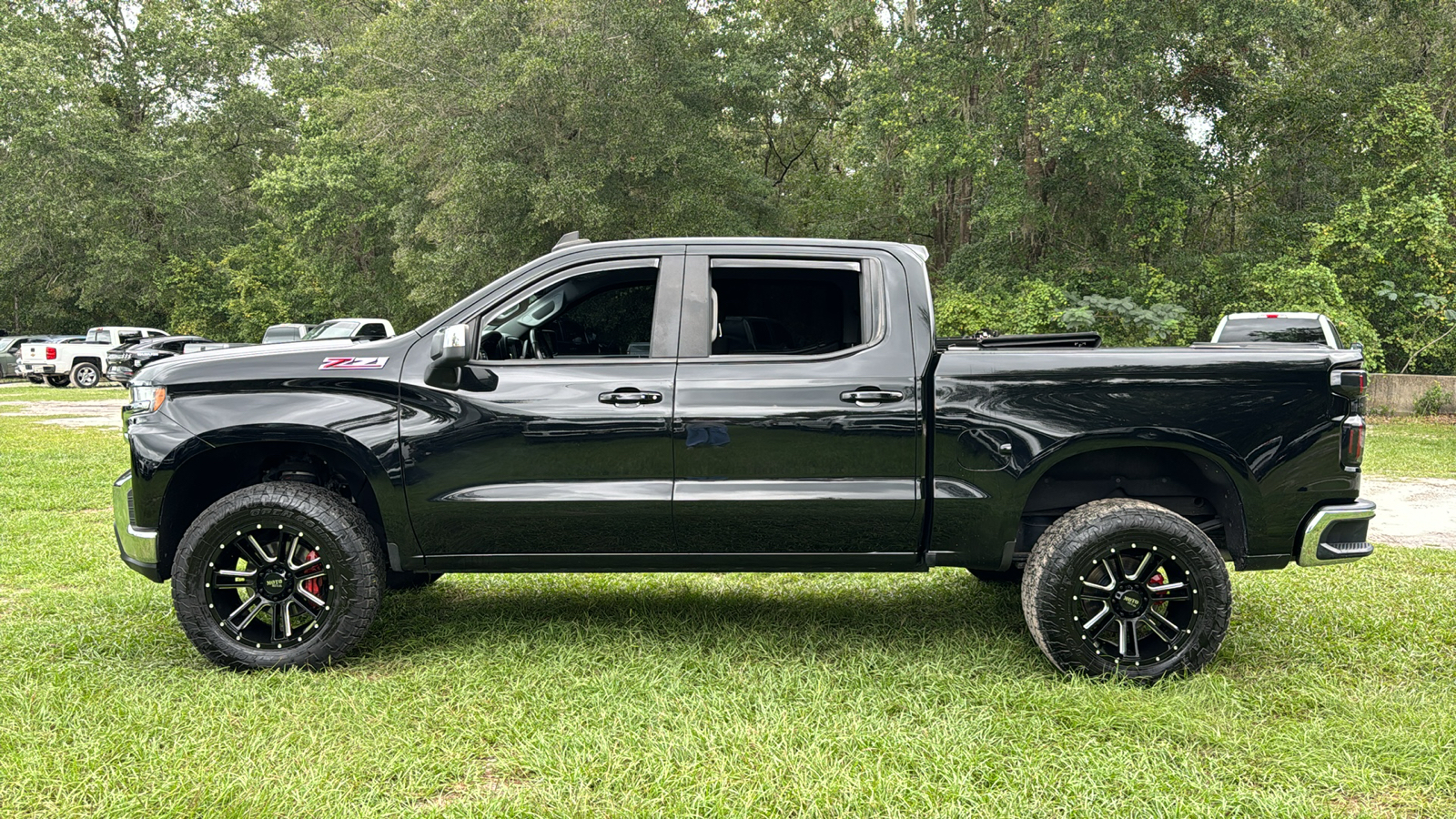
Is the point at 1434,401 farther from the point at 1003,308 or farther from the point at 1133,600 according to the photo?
the point at 1133,600

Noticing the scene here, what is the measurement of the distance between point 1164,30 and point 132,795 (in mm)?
20858

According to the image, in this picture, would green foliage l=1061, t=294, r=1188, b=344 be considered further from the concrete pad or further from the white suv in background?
the concrete pad

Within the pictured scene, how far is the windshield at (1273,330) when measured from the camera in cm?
1150

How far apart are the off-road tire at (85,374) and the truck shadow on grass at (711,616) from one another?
27.7 meters

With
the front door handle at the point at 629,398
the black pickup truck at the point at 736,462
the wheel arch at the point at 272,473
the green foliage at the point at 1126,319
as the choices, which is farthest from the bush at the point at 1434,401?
the wheel arch at the point at 272,473

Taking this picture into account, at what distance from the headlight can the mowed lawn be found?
1127 millimetres

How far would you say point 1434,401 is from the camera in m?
18.7

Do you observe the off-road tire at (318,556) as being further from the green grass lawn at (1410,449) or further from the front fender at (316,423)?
the green grass lawn at (1410,449)

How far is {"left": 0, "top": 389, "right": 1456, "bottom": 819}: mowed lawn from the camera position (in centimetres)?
310

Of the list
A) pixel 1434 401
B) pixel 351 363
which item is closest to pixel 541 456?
pixel 351 363

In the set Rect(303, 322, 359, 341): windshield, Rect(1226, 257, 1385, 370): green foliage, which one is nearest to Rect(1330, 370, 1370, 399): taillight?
Rect(1226, 257, 1385, 370): green foliage

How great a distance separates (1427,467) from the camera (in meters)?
11.5

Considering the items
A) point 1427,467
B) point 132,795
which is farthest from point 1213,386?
point 1427,467

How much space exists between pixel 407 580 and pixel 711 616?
1702 mm
